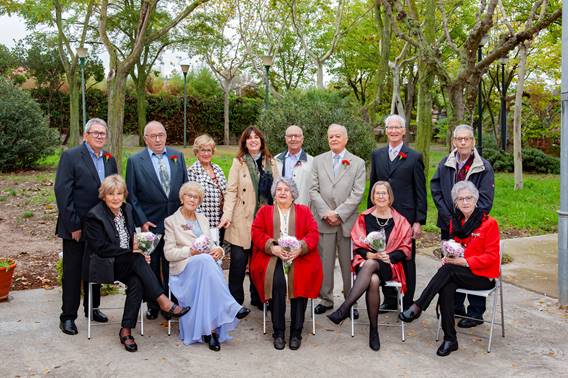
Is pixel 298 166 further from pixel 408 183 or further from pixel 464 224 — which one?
pixel 464 224

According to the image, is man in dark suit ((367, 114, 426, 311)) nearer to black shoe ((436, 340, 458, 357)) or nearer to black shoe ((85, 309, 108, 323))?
black shoe ((436, 340, 458, 357))

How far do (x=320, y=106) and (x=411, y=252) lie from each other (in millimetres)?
6065

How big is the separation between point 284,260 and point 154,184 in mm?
1476

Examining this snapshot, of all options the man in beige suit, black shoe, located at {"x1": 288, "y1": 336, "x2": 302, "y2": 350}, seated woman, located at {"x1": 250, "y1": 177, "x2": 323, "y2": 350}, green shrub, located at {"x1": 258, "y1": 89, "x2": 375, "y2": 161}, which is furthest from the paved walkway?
green shrub, located at {"x1": 258, "y1": 89, "x2": 375, "y2": 161}

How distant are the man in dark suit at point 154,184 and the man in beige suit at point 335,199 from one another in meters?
1.44

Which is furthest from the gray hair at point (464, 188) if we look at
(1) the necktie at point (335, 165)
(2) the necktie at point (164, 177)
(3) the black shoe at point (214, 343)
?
(2) the necktie at point (164, 177)

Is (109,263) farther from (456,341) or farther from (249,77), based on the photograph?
(249,77)

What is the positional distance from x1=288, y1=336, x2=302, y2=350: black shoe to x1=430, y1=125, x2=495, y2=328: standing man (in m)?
1.70

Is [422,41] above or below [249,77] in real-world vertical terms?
below

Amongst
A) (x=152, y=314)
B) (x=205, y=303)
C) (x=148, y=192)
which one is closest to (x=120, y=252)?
(x=148, y=192)

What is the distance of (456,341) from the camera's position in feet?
16.8

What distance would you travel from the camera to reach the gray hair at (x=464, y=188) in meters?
5.34

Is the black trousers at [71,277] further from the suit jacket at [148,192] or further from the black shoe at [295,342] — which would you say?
the black shoe at [295,342]

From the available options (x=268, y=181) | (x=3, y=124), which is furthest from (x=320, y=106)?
(x=3, y=124)
